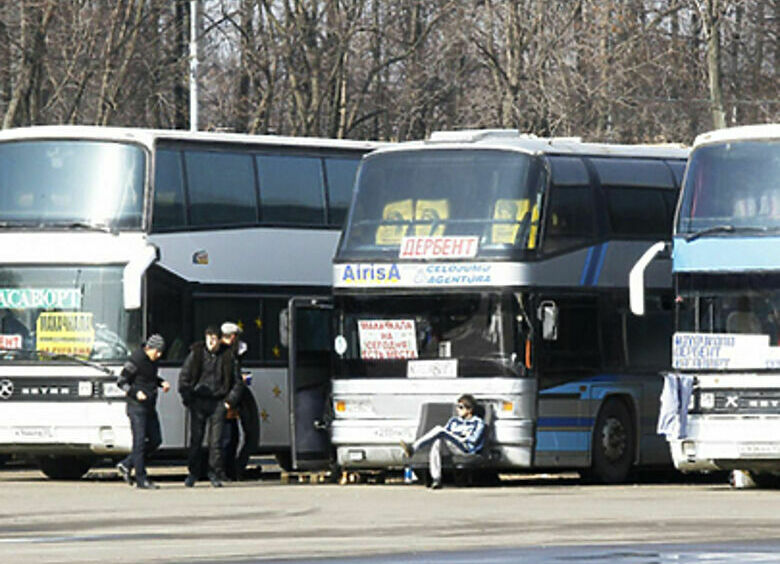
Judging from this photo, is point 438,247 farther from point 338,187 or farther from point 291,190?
point 338,187

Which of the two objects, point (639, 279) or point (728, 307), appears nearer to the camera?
point (728, 307)

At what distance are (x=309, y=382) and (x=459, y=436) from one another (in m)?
2.58

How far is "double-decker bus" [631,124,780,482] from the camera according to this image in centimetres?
2472

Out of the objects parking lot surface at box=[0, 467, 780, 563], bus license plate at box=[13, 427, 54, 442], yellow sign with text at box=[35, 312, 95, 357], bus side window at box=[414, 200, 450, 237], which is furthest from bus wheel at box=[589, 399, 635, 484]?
bus license plate at box=[13, 427, 54, 442]

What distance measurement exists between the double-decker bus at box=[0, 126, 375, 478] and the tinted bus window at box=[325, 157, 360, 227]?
126 cm

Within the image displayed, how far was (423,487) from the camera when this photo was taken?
1067 inches

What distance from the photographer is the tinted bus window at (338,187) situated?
96.7 feet

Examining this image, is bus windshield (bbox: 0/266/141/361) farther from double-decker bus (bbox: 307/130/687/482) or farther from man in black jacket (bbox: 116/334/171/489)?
double-decker bus (bbox: 307/130/687/482)

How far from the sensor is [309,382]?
92.5 ft

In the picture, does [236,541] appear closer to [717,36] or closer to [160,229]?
[160,229]

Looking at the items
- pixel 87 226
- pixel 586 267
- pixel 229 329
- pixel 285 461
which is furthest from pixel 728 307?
pixel 87 226

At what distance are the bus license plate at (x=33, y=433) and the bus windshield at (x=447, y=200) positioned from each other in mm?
3756

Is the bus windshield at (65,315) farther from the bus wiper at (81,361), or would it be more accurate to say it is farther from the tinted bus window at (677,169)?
the tinted bus window at (677,169)

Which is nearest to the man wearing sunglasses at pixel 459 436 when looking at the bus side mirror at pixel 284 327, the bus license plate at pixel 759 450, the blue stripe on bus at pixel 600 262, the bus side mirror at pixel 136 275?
the blue stripe on bus at pixel 600 262
